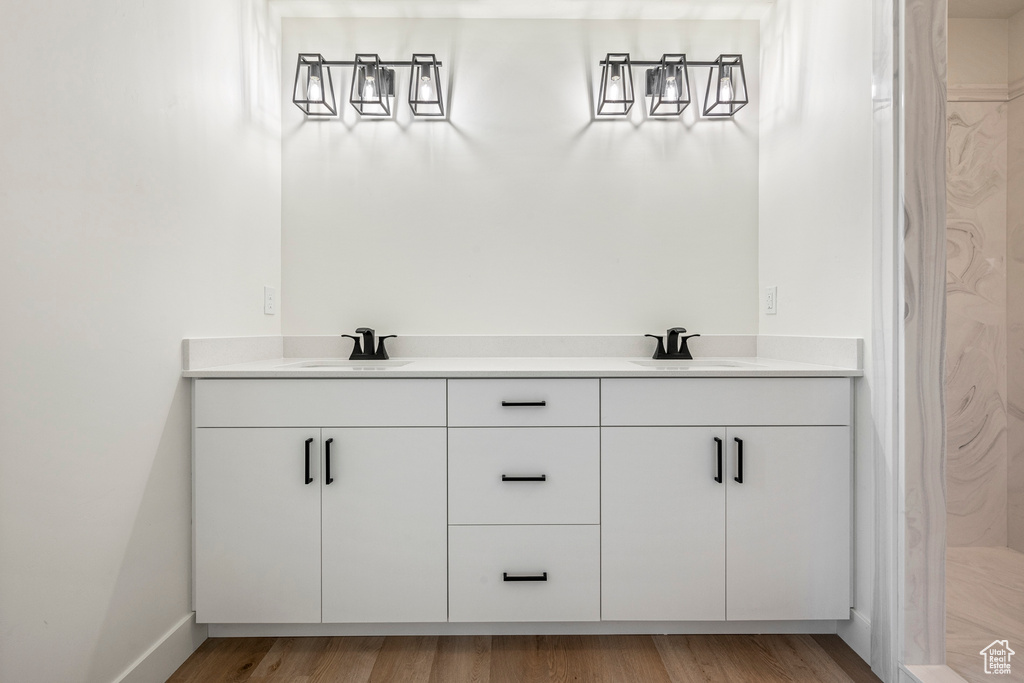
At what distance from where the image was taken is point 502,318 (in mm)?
2246

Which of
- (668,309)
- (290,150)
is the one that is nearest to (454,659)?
(668,309)

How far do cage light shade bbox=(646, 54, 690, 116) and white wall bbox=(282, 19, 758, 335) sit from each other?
0.26 feet

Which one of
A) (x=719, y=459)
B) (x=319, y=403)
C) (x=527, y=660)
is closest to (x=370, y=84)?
(x=319, y=403)

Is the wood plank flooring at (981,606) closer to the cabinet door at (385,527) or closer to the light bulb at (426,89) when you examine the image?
the cabinet door at (385,527)

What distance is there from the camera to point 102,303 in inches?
49.4

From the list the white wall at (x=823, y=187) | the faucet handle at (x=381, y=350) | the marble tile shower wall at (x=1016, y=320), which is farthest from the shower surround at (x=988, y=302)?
the faucet handle at (x=381, y=350)

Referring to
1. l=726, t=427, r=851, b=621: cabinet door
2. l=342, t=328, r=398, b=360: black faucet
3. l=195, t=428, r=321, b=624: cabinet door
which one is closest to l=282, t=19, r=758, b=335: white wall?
l=342, t=328, r=398, b=360: black faucet

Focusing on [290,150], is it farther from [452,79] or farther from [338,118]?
[452,79]

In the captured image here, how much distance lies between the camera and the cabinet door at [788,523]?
5.23 ft

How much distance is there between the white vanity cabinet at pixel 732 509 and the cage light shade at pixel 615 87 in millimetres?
1279

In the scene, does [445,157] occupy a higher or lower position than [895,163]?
higher

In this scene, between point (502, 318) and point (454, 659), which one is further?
point (502, 318)

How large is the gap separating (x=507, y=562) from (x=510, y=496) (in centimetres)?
20

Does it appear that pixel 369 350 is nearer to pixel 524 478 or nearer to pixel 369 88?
pixel 524 478
